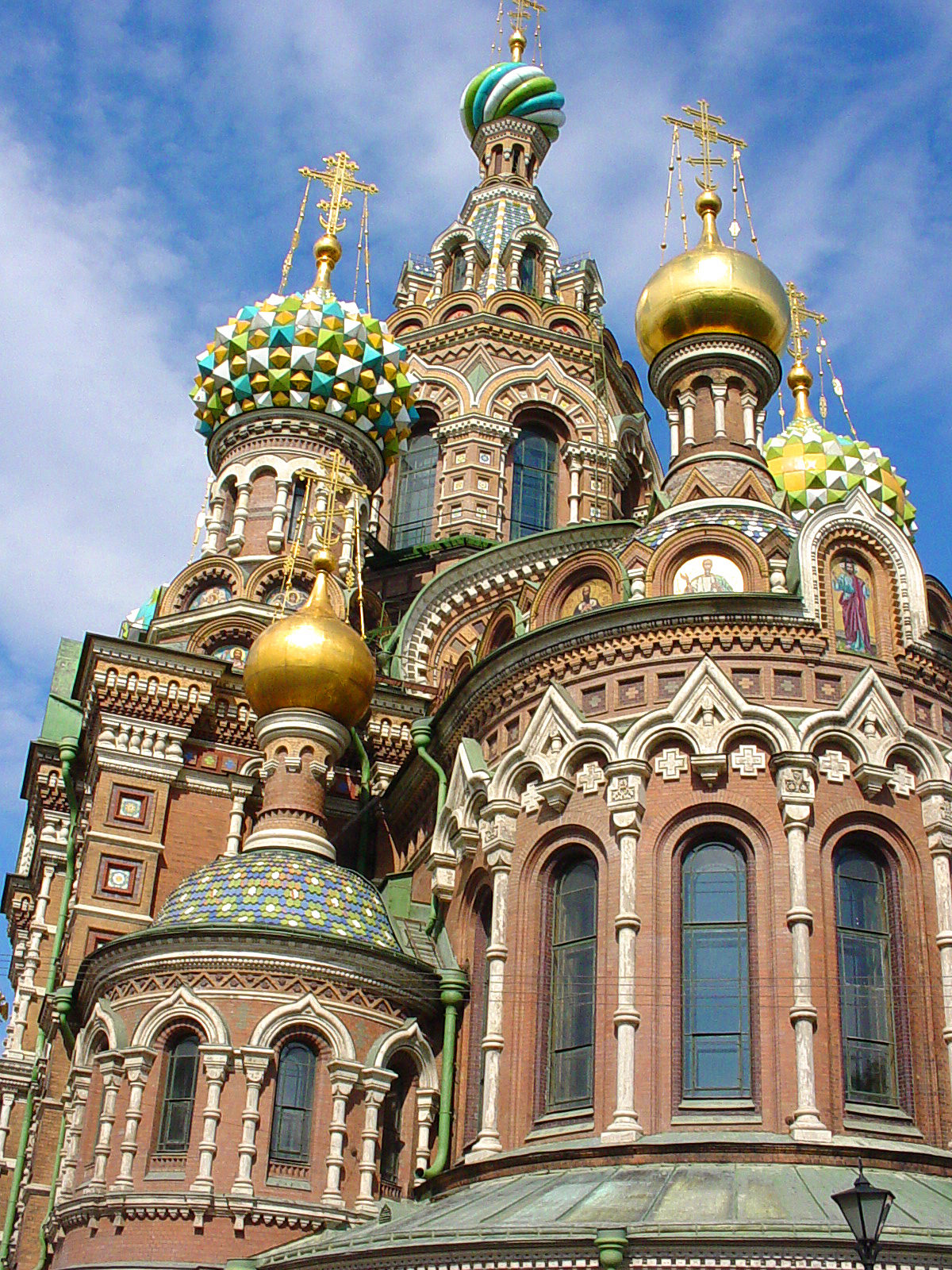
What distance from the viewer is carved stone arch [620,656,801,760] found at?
1186 centimetres

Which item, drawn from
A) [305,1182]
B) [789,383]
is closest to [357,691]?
[305,1182]

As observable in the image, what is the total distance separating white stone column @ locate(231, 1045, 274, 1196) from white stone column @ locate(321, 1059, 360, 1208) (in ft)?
1.74

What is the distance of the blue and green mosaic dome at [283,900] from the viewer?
12.9m

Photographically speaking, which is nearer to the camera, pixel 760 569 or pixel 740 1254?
pixel 740 1254

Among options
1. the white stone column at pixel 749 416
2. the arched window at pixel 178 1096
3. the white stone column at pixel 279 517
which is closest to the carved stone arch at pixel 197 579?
the white stone column at pixel 279 517

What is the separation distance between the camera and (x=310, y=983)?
41.3ft

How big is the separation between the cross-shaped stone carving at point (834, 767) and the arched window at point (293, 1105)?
452 centimetres

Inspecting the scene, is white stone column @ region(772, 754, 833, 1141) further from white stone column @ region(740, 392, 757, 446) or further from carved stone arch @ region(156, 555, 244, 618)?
carved stone arch @ region(156, 555, 244, 618)

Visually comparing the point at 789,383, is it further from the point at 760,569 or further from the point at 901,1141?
the point at 901,1141

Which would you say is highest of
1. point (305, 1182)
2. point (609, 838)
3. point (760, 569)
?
point (760, 569)

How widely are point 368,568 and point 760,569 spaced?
29.7 feet

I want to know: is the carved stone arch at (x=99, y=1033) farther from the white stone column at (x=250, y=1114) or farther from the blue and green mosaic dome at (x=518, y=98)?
the blue and green mosaic dome at (x=518, y=98)

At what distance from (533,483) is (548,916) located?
11.0m

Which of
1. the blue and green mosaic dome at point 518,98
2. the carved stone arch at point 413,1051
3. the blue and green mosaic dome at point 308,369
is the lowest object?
the carved stone arch at point 413,1051
